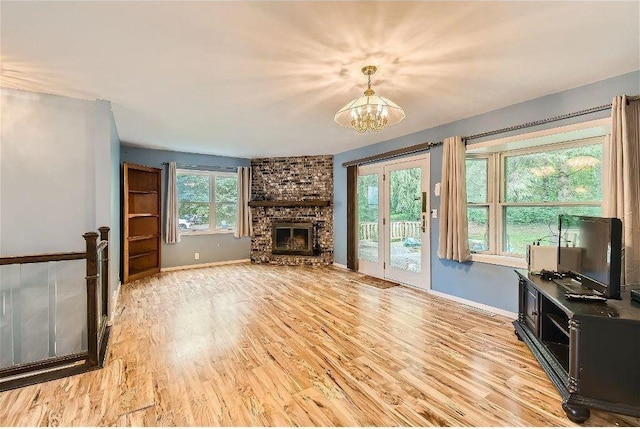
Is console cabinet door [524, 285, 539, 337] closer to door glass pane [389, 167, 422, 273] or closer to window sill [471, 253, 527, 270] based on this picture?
window sill [471, 253, 527, 270]

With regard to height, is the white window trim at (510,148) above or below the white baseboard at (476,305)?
above

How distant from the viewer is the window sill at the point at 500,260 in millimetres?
3258

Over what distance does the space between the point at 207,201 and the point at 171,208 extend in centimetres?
80

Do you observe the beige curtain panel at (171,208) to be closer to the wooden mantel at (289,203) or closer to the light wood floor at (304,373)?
the wooden mantel at (289,203)

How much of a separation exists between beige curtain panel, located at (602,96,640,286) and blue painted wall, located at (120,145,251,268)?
6019 mm

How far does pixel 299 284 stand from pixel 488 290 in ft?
8.91

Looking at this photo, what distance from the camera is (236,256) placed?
6.60 m

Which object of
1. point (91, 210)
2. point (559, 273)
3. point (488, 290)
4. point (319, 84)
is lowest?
point (488, 290)

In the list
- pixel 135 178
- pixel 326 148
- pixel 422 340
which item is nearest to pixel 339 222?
pixel 326 148

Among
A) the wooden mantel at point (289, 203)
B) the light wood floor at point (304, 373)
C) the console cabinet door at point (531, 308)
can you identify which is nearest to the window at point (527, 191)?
the console cabinet door at point (531, 308)

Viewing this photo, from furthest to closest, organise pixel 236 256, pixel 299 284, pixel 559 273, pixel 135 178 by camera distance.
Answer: pixel 236 256 → pixel 135 178 → pixel 299 284 → pixel 559 273

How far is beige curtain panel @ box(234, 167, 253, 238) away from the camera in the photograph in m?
6.45

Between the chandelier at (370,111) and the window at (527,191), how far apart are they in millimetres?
2032

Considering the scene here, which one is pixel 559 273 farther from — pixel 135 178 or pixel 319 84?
pixel 135 178
